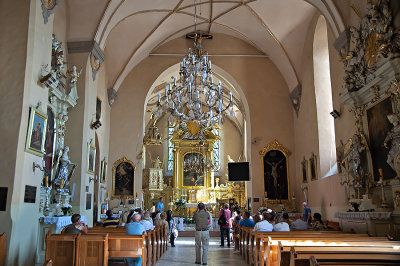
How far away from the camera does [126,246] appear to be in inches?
243

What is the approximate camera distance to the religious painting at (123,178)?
50.3 ft

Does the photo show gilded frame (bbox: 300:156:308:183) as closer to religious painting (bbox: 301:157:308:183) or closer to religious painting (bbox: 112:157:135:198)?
religious painting (bbox: 301:157:308:183)

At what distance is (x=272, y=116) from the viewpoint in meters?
16.0

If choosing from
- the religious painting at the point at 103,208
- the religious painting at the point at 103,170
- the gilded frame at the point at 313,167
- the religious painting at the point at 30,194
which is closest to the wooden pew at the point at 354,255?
the religious painting at the point at 30,194

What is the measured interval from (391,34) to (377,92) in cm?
139

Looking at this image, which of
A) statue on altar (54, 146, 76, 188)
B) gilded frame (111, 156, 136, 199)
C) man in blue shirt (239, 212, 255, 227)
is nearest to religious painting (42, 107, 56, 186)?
statue on altar (54, 146, 76, 188)

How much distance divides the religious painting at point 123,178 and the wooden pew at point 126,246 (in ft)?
30.3

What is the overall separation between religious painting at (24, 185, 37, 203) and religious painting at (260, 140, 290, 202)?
1000 centimetres

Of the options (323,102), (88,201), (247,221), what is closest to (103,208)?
(88,201)

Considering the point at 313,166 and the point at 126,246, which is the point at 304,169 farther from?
the point at 126,246

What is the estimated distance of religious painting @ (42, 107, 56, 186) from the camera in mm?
9195

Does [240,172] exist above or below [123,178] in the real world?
above

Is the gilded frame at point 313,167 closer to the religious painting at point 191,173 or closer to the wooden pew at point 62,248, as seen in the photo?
the wooden pew at point 62,248

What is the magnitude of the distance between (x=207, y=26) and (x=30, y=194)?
1117cm
